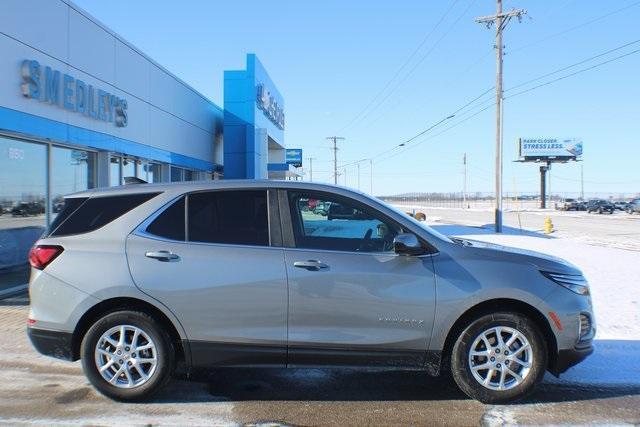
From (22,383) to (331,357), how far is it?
291 cm

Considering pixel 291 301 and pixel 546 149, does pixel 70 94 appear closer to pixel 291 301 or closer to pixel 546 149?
pixel 291 301

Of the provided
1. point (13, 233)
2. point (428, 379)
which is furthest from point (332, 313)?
point (13, 233)

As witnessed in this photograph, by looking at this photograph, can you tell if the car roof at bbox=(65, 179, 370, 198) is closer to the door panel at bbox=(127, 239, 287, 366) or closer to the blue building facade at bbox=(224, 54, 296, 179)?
the door panel at bbox=(127, 239, 287, 366)

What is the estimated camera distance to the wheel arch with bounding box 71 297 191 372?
183 inches

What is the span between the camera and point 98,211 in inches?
192

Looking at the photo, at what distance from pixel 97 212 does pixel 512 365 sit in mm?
3649

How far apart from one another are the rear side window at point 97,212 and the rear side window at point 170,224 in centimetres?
22

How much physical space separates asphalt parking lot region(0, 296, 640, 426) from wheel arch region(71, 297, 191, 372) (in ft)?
1.43

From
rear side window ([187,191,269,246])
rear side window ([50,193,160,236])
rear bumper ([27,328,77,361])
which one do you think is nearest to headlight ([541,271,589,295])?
rear side window ([187,191,269,246])

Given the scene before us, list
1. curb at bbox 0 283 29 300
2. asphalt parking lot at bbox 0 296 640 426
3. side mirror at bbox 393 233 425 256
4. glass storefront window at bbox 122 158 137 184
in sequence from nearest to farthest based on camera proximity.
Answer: asphalt parking lot at bbox 0 296 640 426, side mirror at bbox 393 233 425 256, curb at bbox 0 283 29 300, glass storefront window at bbox 122 158 137 184

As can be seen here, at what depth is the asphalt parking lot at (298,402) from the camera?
14.6 ft

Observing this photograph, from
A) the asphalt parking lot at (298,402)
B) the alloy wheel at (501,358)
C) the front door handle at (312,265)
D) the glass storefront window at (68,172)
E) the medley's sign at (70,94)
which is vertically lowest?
the asphalt parking lot at (298,402)

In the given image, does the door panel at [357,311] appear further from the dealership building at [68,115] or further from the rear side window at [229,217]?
the dealership building at [68,115]

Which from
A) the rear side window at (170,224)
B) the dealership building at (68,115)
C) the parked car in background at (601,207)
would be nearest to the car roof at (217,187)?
the rear side window at (170,224)
